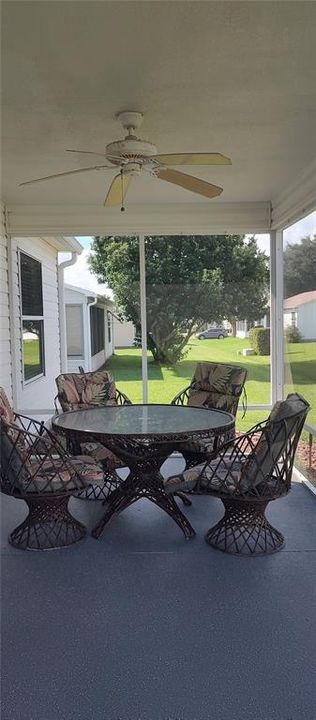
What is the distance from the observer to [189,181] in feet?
10.3

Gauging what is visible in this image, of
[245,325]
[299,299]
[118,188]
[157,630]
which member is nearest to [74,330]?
[245,325]

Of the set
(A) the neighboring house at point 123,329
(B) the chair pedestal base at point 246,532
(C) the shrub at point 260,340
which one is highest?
(A) the neighboring house at point 123,329

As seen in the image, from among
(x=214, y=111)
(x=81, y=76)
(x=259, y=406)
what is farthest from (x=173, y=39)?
(x=259, y=406)

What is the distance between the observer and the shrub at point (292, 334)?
4566 mm

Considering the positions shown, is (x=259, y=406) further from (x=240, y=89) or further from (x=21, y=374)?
(x=240, y=89)

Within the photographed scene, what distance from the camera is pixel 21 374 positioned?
5.65 m

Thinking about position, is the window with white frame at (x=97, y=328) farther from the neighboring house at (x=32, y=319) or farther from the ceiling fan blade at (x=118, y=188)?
the ceiling fan blade at (x=118, y=188)

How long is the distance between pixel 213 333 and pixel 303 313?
1359 mm

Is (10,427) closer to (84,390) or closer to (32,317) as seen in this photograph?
(84,390)

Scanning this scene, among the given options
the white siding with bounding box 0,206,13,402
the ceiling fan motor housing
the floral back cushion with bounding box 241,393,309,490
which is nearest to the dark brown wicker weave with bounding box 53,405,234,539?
the floral back cushion with bounding box 241,393,309,490

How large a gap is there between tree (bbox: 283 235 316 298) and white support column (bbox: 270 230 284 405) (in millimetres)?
209

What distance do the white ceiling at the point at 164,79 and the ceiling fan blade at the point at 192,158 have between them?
315mm

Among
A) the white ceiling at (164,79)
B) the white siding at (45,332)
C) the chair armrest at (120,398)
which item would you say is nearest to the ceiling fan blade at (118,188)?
the white ceiling at (164,79)

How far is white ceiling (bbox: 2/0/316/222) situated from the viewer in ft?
6.79
